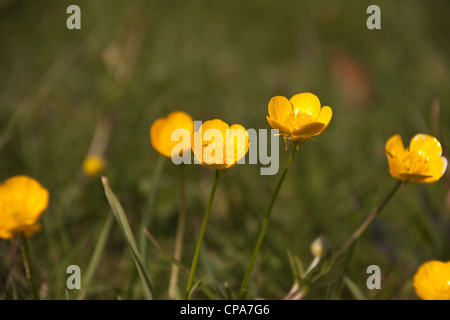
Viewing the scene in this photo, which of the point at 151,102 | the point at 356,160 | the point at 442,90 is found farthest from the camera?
the point at 442,90

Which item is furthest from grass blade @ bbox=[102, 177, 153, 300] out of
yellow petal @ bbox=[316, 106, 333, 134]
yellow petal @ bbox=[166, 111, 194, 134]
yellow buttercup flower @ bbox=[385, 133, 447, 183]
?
yellow buttercup flower @ bbox=[385, 133, 447, 183]

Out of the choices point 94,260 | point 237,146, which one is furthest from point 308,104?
point 94,260

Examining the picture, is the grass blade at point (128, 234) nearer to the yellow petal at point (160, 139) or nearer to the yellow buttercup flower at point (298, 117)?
the yellow petal at point (160, 139)

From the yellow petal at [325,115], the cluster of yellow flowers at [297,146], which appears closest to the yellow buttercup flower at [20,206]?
the cluster of yellow flowers at [297,146]

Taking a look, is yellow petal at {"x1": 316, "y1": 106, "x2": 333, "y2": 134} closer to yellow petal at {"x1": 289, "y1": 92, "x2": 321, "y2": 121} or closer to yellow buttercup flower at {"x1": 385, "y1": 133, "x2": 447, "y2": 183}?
yellow petal at {"x1": 289, "y1": 92, "x2": 321, "y2": 121}

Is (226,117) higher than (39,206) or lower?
higher
